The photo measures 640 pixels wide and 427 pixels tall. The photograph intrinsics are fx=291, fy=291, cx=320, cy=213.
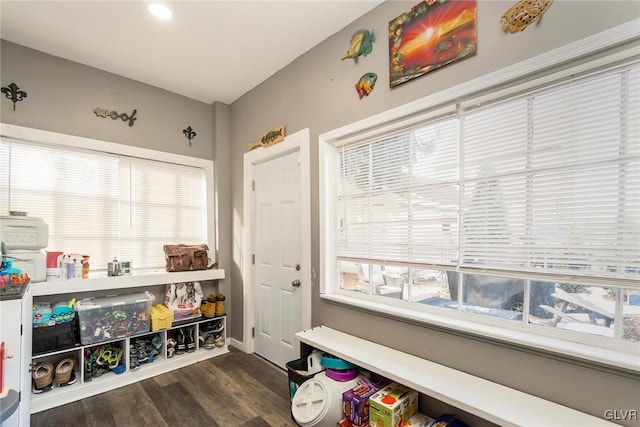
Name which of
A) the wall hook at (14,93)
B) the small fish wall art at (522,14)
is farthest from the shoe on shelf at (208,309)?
the small fish wall art at (522,14)

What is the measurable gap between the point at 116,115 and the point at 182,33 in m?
1.20

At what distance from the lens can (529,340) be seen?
136 cm

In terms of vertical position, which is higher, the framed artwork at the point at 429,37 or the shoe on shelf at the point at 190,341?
the framed artwork at the point at 429,37

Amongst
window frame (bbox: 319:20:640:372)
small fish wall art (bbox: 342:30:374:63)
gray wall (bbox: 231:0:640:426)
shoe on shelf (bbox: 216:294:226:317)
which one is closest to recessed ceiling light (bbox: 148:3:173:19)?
gray wall (bbox: 231:0:640:426)

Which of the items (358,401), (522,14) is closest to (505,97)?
(522,14)

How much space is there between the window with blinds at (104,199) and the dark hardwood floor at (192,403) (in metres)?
1.14

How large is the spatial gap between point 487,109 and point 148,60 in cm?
287

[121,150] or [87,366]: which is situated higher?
[121,150]

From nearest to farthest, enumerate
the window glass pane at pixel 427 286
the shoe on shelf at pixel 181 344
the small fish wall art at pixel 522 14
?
the small fish wall art at pixel 522 14
the window glass pane at pixel 427 286
the shoe on shelf at pixel 181 344

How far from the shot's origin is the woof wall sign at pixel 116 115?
283 centimetres

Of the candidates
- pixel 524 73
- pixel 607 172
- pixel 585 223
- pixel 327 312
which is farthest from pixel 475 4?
pixel 327 312

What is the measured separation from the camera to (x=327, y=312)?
2.39 metres

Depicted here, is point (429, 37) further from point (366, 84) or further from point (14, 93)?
point (14, 93)

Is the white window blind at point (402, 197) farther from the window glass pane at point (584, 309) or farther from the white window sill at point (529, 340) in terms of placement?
the window glass pane at point (584, 309)
